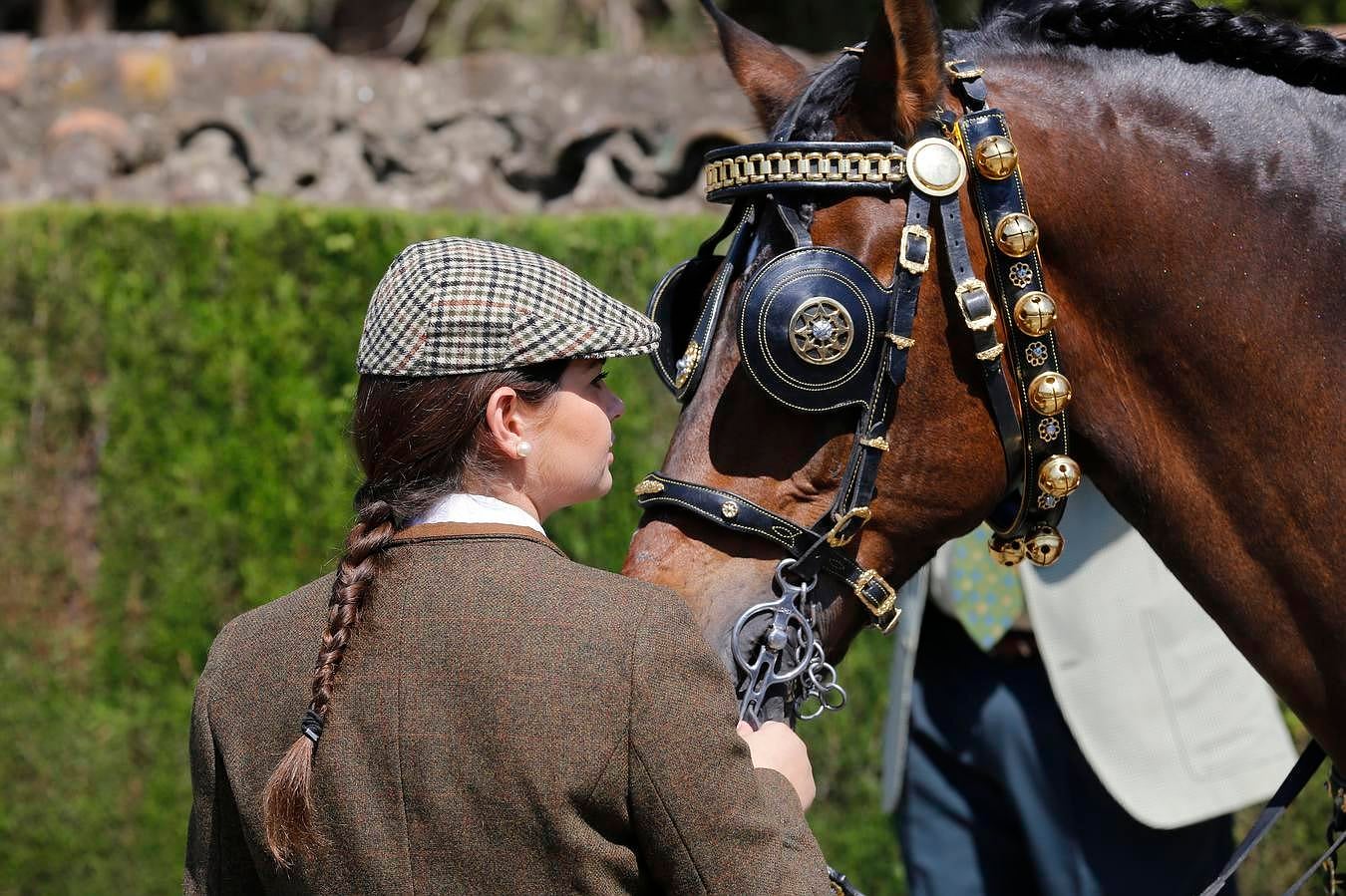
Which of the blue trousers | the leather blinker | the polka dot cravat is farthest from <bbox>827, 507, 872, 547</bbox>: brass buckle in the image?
the blue trousers

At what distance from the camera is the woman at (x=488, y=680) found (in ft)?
4.75

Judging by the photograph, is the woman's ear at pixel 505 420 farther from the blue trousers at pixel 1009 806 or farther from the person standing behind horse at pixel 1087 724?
the blue trousers at pixel 1009 806

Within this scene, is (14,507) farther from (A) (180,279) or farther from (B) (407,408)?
(B) (407,408)

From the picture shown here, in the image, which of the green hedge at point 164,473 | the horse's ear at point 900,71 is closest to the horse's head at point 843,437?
the horse's ear at point 900,71

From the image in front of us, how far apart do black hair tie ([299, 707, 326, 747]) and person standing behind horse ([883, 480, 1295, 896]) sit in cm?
176

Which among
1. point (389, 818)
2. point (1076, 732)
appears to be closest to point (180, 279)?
point (1076, 732)

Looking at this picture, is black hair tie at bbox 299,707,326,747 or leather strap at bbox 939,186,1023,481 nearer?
black hair tie at bbox 299,707,326,747

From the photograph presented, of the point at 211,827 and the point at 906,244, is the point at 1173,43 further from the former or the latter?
the point at 211,827

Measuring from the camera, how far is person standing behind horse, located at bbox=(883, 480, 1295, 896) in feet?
9.48

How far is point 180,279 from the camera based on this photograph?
194 inches

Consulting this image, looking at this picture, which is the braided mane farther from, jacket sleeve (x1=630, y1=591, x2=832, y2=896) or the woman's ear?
jacket sleeve (x1=630, y1=591, x2=832, y2=896)

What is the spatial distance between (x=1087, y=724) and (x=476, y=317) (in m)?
1.89

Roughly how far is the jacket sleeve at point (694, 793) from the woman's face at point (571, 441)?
23 centimetres

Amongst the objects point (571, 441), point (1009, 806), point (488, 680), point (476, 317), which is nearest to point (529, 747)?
point (488, 680)
